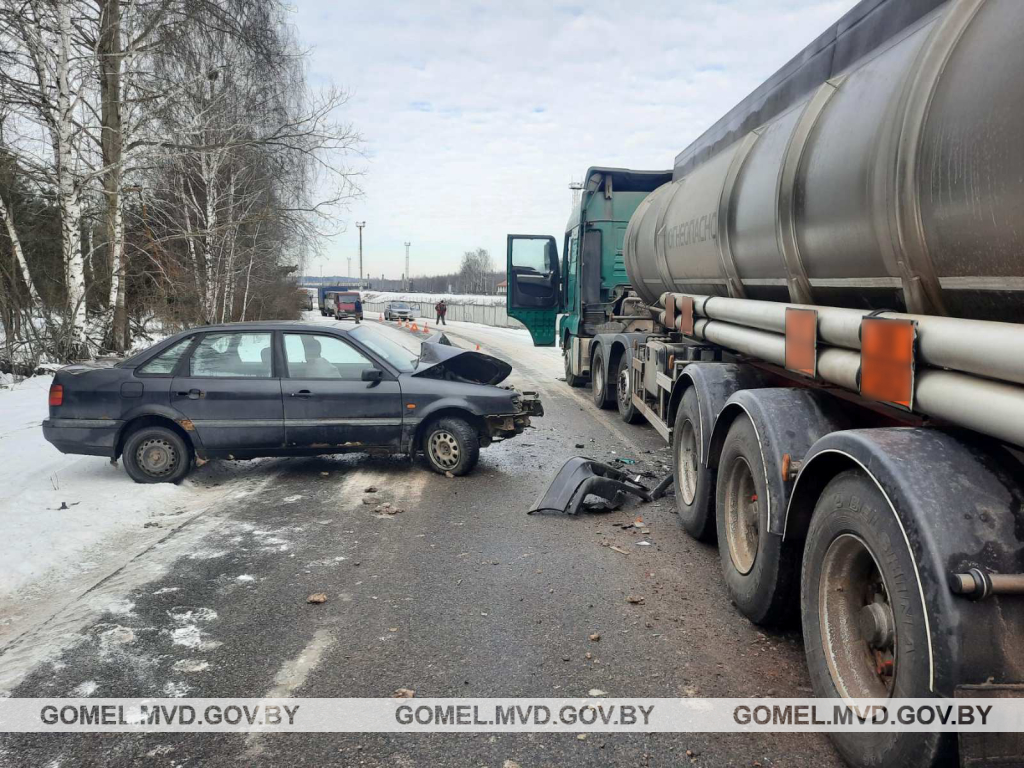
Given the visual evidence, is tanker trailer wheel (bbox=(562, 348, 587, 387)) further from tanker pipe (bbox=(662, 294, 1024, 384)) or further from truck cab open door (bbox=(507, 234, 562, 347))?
tanker pipe (bbox=(662, 294, 1024, 384))

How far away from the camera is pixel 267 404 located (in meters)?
7.03

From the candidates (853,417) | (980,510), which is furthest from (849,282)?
(980,510)

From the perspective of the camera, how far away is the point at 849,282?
3646mm

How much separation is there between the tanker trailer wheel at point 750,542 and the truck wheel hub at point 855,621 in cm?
64

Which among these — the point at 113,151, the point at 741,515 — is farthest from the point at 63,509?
the point at 113,151

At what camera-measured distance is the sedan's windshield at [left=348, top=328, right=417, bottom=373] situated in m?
7.51

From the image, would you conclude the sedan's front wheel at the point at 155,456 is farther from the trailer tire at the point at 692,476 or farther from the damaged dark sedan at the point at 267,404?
the trailer tire at the point at 692,476

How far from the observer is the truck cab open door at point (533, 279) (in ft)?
49.9

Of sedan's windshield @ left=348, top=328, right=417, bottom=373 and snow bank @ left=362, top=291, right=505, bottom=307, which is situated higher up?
snow bank @ left=362, top=291, right=505, bottom=307

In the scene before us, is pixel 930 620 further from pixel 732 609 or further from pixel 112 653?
pixel 112 653

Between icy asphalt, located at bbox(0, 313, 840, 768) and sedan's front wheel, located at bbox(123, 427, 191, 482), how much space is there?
101cm

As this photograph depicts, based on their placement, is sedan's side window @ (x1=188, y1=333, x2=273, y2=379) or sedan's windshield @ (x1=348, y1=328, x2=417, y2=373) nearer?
sedan's side window @ (x1=188, y1=333, x2=273, y2=379)

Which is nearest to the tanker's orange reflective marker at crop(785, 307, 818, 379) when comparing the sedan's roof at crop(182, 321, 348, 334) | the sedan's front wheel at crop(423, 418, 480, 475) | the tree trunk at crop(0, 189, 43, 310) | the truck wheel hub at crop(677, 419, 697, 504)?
the truck wheel hub at crop(677, 419, 697, 504)

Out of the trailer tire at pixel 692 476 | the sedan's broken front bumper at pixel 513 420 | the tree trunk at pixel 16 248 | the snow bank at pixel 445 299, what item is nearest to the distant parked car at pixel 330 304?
the snow bank at pixel 445 299
